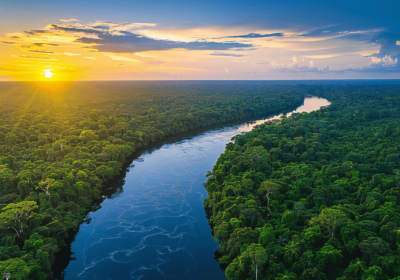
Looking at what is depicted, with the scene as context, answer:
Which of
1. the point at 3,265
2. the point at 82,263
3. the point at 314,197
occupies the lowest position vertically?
the point at 82,263

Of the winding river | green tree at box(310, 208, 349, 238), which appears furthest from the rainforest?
the winding river

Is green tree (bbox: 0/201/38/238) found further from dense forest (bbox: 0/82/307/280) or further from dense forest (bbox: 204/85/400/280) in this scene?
dense forest (bbox: 204/85/400/280)

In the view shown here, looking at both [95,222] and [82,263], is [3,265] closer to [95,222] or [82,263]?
[82,263]

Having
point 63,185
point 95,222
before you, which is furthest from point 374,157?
point 63,185

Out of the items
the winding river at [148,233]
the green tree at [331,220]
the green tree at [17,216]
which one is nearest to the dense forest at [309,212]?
the green tree at [331,220]

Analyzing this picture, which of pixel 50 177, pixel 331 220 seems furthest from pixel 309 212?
pixel 50 177
